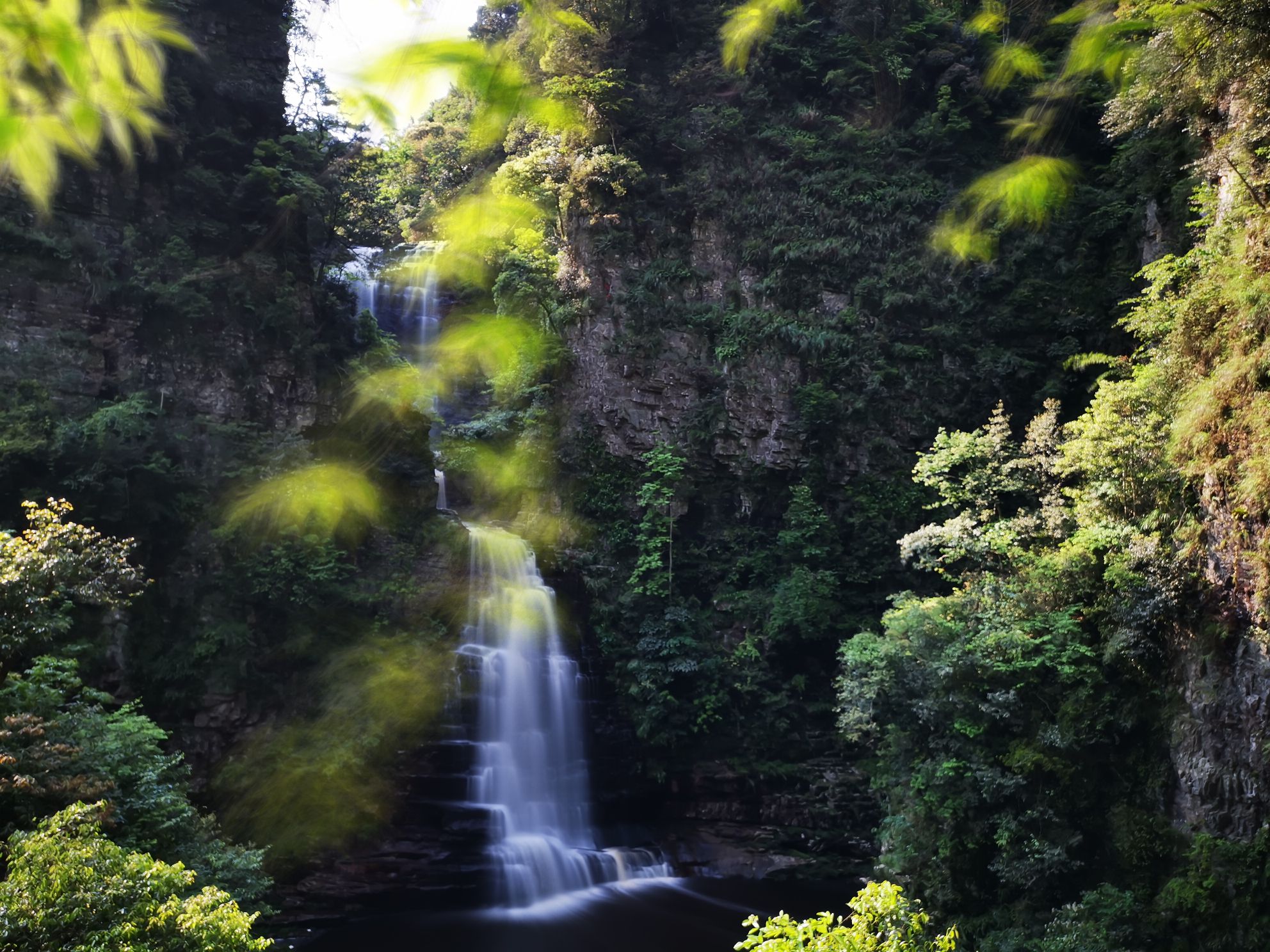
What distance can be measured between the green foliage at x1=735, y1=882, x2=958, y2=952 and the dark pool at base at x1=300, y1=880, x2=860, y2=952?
9.27 m

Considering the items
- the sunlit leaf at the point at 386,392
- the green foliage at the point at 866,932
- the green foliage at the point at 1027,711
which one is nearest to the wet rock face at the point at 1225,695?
the green foliage at the point at 1027,711

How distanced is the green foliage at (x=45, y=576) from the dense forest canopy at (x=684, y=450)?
0.07m

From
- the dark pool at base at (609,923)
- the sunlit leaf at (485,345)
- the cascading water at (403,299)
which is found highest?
the cascading water at (403,299)

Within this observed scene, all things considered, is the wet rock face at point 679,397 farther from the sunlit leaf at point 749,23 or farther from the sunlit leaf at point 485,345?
the sunlit leaf at point 749,23

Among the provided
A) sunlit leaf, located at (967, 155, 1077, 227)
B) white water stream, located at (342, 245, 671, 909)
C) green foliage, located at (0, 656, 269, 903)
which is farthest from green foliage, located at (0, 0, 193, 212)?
white water stream, located at (342, 245, 671, 909)

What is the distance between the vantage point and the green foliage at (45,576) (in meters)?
8.40

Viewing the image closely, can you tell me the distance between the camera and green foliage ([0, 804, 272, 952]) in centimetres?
494

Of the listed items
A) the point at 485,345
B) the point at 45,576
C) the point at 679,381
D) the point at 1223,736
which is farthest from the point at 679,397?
the point at 485,345

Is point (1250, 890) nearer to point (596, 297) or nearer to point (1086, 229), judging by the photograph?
point (1086, 229)

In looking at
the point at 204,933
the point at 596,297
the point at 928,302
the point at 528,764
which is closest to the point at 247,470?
the point at 528,764

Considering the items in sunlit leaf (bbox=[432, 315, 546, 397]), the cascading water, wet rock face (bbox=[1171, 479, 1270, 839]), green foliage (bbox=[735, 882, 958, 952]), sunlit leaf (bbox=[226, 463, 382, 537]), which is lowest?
green foliage (bbox=[735, 882, 958, 952])

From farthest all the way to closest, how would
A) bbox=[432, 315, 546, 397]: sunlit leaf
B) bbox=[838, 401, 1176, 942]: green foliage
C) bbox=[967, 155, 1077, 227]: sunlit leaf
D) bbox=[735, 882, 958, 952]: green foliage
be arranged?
bbox=[838, 401, 1176, 942]: green foliage → bbox=[967, 155, 1077, 227]: sunlit leaf → bbox=[432, 315, 546, 397]: sunlit leaf → bbox=[735, 882, 958, 952]: green foliage

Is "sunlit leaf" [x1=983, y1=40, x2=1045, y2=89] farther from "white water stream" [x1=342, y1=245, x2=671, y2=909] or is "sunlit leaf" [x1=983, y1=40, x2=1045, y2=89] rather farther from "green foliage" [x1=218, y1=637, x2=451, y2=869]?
"green foliage" [x1=218, y1=637, x2=451, y2=869]

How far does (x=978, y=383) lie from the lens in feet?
61.4
